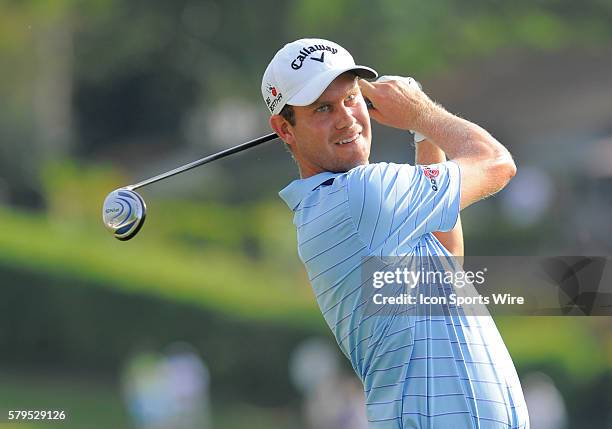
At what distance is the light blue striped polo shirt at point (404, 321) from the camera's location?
3016 millimetres

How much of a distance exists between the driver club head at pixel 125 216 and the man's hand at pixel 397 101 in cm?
83

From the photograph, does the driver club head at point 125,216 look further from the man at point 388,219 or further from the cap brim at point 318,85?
the cap brim at point 318,85

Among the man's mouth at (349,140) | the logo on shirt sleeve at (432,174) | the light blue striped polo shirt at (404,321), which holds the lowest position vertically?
the light blue striped polo shirt at (404,321)

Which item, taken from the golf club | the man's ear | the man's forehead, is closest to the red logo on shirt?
the man's forehead

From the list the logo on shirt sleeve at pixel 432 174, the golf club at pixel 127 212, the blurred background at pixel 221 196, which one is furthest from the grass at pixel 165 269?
the logo on shirt sleeve at pixel 432 174

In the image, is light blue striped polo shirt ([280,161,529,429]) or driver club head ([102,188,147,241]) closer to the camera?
light blue striped polo shirt ([280,161,529,429])

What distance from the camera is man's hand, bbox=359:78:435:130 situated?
334 centimetres

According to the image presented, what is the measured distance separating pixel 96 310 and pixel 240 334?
7.32 ft

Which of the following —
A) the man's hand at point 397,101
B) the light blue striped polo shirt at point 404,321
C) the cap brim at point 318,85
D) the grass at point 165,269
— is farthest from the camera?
the grass at point 165,269

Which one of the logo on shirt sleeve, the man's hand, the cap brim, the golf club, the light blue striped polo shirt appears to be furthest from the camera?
the golf club

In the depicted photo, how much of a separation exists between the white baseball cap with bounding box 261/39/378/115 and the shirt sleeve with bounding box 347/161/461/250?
10.6 inches

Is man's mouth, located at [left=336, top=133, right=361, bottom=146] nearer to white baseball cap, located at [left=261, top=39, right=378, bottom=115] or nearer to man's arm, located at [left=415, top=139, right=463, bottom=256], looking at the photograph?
white baseball cap, located at [left=261, top=39, right=378, bottom=115]

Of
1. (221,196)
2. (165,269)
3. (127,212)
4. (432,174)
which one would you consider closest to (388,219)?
(432,174)

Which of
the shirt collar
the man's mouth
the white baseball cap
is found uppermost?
the white baseball cap
